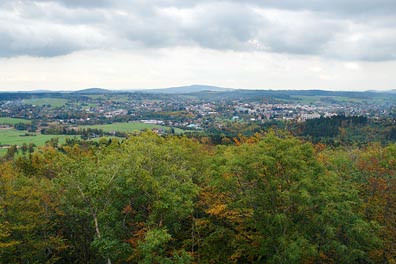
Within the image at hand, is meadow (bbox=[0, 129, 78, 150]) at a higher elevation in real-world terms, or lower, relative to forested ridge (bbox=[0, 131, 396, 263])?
lower

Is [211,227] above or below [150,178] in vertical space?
below

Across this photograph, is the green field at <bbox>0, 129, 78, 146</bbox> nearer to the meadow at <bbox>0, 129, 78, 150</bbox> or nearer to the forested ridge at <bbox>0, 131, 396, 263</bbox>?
the meadow at <bbox>0, 129, 78, 150</bbox>

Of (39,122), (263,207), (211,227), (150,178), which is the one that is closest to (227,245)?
(211,227)

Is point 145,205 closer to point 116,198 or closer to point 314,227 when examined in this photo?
point 116,198

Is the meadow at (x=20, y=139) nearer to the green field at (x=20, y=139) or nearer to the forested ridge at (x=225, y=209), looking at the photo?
Answer: the green field at (x=20, y=139)

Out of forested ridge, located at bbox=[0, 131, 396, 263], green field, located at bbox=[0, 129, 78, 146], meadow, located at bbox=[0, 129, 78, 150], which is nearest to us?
forested ridge, located at bbox=[0, 131, 396, 263]

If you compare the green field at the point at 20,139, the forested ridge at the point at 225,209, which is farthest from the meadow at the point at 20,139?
the forested ridge at the point at 225,209

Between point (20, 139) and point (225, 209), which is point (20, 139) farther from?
point (225, 209)

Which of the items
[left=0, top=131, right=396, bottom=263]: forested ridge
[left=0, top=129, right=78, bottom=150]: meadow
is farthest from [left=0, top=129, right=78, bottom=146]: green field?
[left=0, top=131, right=396, bottom=263]: forested ridge

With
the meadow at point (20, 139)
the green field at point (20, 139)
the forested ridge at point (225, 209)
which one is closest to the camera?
the forested ridge at point (225, 209)
